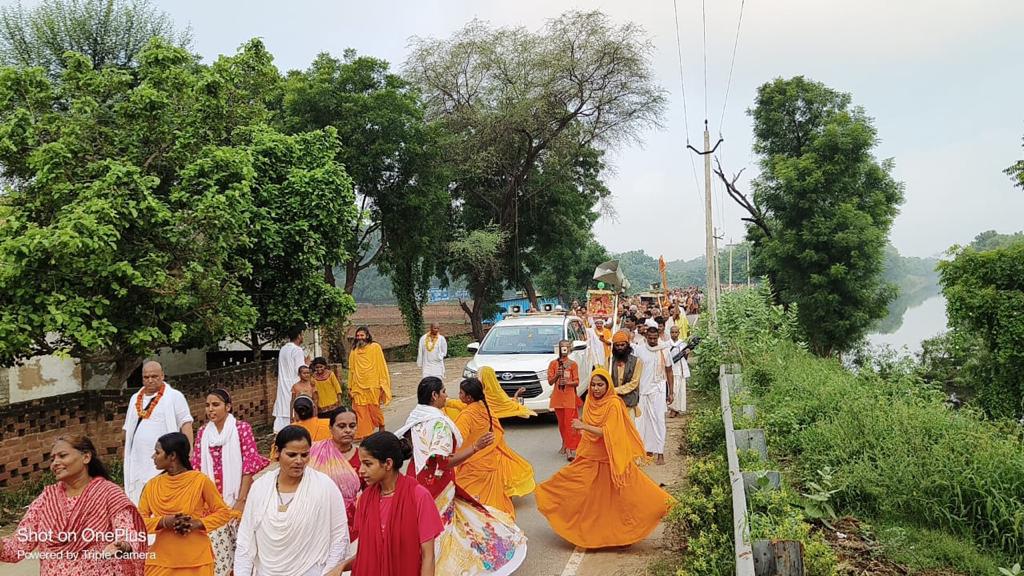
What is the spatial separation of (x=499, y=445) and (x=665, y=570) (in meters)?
1.91

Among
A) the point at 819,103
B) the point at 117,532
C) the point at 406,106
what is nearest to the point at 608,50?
the point at 819,103

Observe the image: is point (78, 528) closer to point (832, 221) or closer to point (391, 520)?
point (391, 520)

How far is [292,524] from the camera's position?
3.73 metres

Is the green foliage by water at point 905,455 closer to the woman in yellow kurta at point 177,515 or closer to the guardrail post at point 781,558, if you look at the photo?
the guardrail post at point 781,558

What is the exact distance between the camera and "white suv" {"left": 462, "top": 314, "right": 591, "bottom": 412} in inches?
494

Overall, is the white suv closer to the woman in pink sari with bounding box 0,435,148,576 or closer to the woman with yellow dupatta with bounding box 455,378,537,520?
the woman with yellow dupatta with bounding box 455,378,537,520

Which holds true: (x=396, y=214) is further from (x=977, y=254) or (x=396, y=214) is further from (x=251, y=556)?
(x=251, y=556)

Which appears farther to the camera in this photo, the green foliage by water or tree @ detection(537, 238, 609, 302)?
tree @ detection(537, 238, 609, 302)

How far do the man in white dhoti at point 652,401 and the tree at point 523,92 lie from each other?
21233mm

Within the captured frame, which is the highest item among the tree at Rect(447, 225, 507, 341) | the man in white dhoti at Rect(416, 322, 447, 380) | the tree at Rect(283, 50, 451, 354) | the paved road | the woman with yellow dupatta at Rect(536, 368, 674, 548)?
the tree at Rect(283, 50, 451, 354)

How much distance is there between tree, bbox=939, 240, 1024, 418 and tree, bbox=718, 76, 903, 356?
26.3 feet

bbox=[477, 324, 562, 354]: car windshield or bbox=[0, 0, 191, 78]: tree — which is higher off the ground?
bbox=[0, 0, 191, 78]: tree

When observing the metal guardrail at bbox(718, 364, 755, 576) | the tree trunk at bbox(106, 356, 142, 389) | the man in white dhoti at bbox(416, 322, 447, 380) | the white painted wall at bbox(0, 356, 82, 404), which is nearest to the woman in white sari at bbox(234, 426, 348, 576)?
the metal guardrail at bbox(718, 364, 755, 576)

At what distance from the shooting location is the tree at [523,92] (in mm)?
30938
